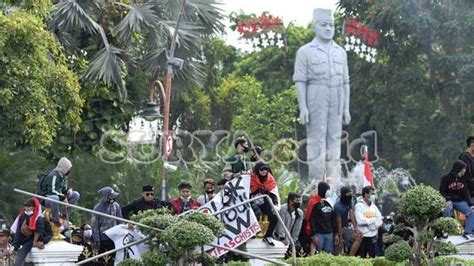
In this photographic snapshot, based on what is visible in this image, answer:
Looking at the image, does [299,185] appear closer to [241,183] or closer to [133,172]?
[133,172]

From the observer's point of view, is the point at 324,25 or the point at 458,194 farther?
the point at 324,25

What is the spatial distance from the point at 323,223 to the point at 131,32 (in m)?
12.9

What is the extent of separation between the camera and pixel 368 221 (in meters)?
22.2

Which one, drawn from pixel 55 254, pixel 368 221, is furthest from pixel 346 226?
pixel 55 254

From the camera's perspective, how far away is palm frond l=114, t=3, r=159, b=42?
3316cm

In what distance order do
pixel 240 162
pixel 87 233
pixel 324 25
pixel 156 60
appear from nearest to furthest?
pixel 240 162 < pixel 87 233 < pixel 156 60 < pixel 324 25

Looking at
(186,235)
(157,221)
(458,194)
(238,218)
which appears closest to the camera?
(186,235)

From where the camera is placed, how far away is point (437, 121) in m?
50.2

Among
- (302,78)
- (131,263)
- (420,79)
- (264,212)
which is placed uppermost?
(420,79)

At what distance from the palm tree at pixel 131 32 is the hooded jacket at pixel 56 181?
12.5 m

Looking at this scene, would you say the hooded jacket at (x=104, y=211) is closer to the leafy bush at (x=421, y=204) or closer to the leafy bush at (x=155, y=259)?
the leafy bush at (x=155, y=259)

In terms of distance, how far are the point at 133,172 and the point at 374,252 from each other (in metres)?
14.8

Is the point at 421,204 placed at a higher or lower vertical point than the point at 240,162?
lower

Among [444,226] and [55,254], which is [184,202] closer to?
[55,254]
